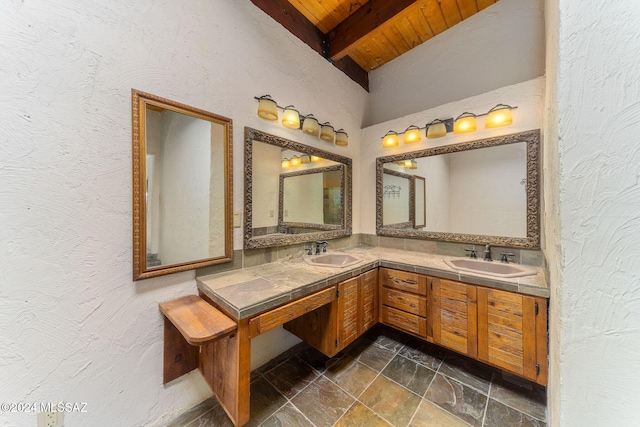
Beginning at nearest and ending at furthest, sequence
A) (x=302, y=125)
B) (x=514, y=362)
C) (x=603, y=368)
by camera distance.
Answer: (x=603, y=368), (x=514, y=362), (x=302, y=125)

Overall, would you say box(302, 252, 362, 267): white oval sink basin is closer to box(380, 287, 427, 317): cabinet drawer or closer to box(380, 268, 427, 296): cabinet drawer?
box(380, 268, 427, 296): cabinet drawer

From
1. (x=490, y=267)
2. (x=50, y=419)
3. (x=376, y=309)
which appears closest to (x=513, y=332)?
(x=490, y=267)

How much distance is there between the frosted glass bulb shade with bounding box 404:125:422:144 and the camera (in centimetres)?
220

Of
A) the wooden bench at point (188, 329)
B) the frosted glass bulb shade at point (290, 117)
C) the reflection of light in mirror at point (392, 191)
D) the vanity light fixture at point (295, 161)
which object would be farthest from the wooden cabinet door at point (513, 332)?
the frosted glass bulb shade at point (290, 117)

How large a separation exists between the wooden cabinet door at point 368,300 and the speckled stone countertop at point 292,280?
73mm

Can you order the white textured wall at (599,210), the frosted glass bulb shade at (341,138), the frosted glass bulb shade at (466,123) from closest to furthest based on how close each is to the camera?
the white textured wall at (599,210) < the frosted glass bulb shade at (466,123) < the frosted glass bulb shade at (341,138)

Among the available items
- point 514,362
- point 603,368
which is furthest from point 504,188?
point 603,368

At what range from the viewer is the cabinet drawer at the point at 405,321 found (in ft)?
5.73

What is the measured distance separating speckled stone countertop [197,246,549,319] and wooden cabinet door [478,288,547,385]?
7 cm

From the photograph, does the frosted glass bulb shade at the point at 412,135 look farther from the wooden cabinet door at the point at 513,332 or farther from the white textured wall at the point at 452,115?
the wooden cabinet door at the point at 513,332

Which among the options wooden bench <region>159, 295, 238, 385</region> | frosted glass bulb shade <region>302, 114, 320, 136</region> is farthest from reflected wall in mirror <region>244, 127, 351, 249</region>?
wooden bench <region>159, 295, 238, 385</region>

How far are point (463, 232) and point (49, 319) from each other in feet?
8.98

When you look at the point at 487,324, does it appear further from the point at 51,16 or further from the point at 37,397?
the point at 51,16

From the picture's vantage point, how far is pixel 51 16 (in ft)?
3.22
